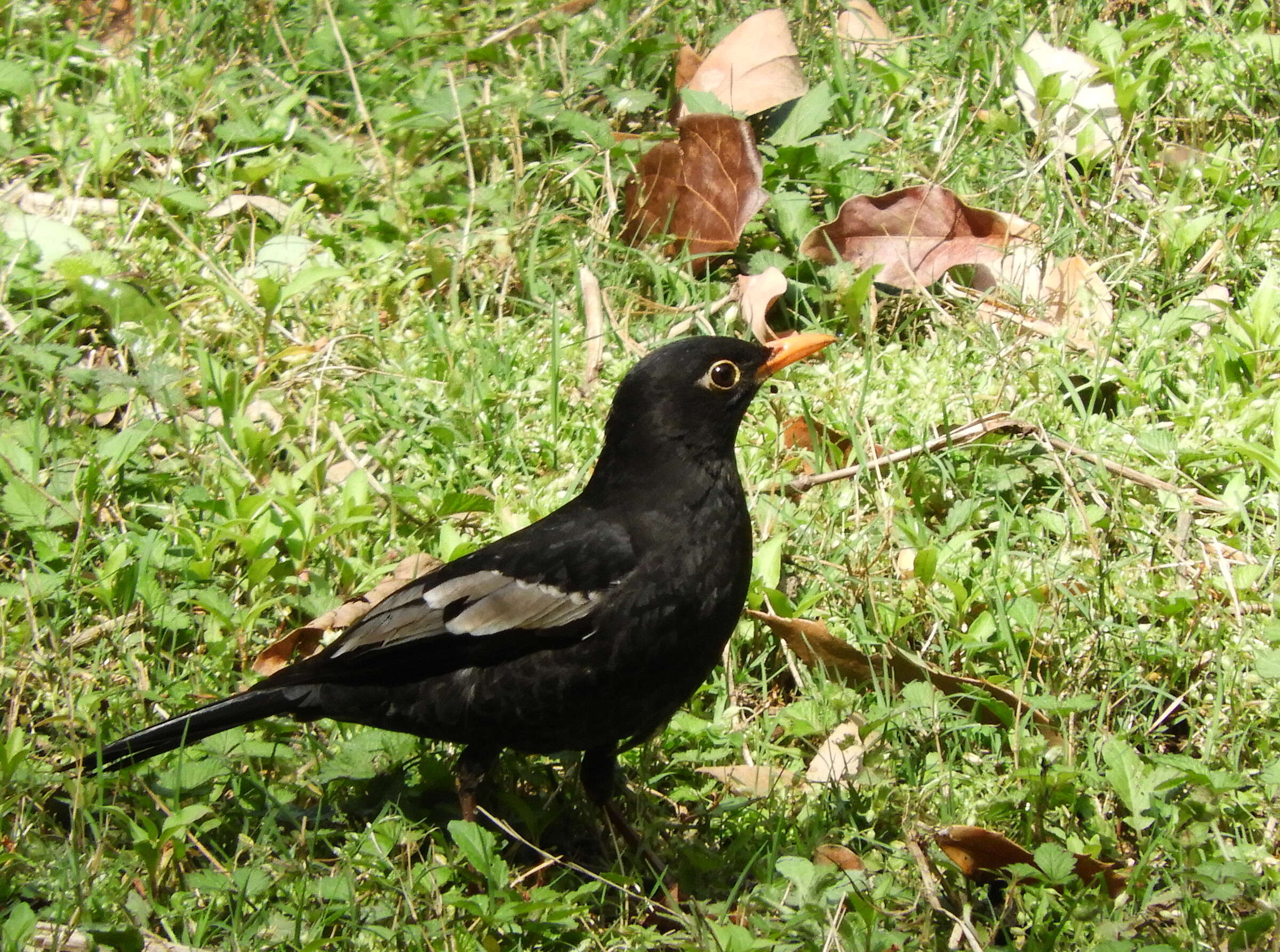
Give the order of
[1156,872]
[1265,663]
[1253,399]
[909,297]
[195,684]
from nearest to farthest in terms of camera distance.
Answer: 1. [1156,872]
2. [1265,663]
3. [195,684]
4. [1253,399]
5. [909,297]

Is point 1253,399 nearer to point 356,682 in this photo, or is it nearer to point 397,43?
point 356,682

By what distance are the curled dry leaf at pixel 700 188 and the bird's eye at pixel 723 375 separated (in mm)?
1683

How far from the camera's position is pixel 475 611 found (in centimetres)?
359

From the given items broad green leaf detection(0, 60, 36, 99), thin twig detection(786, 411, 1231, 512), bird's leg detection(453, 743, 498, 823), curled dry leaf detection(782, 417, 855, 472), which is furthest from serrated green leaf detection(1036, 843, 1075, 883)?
broad green leaf detection(0, 60, 36, 99)

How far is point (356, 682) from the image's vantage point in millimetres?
3631

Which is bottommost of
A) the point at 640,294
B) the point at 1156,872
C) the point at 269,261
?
the point at 1156,872

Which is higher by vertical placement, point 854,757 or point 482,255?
point 482,255

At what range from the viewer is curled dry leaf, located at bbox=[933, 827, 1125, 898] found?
331cm

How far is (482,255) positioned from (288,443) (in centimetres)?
120

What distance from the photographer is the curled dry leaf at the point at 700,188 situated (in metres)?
5.36

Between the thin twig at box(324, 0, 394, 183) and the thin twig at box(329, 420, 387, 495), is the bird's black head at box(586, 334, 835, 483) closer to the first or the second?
the thin twig at box(329, 420, 387, 495)

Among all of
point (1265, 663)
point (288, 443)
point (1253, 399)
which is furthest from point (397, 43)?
point (1265, 663)

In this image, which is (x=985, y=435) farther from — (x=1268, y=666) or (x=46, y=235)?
(x=46, y=235)

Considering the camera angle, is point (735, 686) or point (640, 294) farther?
point (640, 294)
